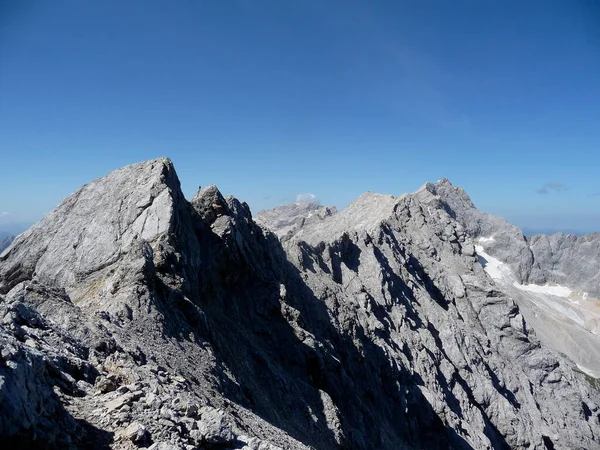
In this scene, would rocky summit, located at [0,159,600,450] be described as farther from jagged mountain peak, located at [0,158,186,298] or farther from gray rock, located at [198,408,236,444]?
jagged mountain peak, located at [0,158,186,298]

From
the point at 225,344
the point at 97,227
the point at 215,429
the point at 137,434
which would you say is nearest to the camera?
the point at 137,434

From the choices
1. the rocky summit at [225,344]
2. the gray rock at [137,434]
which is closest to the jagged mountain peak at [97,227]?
the rocky summit at [225,344]

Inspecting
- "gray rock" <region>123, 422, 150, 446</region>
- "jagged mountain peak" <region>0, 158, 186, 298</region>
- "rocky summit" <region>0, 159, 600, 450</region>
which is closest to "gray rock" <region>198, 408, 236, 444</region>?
"rocky summit" <region>0, 159, 600, 450</region>

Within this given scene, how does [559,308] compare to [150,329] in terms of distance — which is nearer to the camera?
[150,329]

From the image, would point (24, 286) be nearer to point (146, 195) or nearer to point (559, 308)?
point (146, 195)

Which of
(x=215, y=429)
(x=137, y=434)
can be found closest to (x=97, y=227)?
(x=137, y=434)

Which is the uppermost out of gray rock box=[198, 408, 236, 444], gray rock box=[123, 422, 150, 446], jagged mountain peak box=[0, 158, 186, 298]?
jagged mountain peak box=[0, 158, 186, 298]

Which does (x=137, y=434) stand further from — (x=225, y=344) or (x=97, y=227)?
(x=97, y=227)

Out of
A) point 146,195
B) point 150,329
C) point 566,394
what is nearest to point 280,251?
point 146,195
